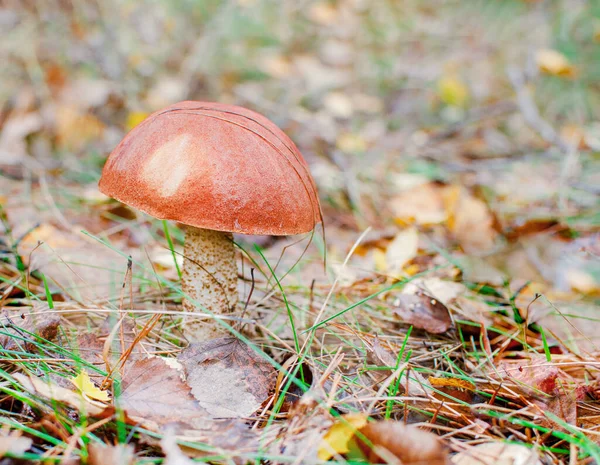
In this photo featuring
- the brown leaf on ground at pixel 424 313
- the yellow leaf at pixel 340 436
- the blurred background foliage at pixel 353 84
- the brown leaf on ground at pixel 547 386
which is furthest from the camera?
the blurred background foliage at pixel 353 84

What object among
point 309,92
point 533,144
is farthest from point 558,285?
point 309,92

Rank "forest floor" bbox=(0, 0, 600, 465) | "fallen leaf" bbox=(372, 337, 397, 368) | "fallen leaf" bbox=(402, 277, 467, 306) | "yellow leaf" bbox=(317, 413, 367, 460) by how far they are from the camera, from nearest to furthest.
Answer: "yellow leaf" bbox=(317, 413, 367, 460) → "forest floor" bbox=(0, 0, 600, 465) → "fallen leaf" bbox=(372, 337, 397, 368) → "fallen leaf" bbox=(402, 277, 467, 306)

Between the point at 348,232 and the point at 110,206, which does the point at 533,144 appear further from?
the point at 110,206

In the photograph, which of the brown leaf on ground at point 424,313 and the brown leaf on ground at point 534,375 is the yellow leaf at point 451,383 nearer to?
the brown leaf on ground at point 534,375

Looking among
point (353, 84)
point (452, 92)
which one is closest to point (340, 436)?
point (452, 92)

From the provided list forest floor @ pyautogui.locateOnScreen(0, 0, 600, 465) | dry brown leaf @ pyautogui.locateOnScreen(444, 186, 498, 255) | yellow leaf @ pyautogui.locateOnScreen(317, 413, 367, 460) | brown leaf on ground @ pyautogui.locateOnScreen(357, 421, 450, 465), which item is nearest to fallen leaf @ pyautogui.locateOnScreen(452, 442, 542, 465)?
forest floor @ pyautogui.locateOnScreen(0, 0, 600, 465)

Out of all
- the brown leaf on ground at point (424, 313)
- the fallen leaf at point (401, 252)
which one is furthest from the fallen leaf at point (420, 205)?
the brown leaf on ground at point (424, 313)

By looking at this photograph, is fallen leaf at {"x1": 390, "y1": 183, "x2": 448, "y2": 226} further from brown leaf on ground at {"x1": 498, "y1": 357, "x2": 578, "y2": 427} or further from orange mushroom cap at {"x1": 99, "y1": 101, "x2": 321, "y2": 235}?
orange mushroom cap at {"x1": 99, "y1": 101, "x2": 321, "y2": 235}

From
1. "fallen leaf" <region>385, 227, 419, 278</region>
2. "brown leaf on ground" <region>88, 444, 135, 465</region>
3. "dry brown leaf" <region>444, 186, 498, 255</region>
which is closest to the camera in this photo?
"brown leaf on ground" <region>88, 444, 135, 465</region>
